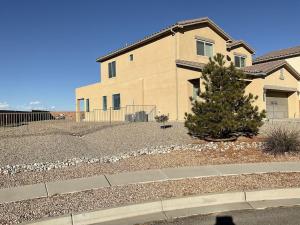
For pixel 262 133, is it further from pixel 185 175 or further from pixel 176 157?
pixel 185 175

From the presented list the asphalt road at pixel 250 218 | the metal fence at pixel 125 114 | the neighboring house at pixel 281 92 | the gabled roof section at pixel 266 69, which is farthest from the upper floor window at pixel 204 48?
the asphalt road at pixel 250 218

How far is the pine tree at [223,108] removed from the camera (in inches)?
515

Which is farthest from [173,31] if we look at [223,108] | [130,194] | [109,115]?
[130,194]

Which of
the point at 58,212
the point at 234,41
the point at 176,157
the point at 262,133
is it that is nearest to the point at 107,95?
the point at 234,41

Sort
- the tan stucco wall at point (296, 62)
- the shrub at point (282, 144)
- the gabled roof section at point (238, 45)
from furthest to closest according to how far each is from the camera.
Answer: the tan stucco wall at point (296, 62) < the gabled roof section at point (238, 45) < the shrub at point (282, 144)

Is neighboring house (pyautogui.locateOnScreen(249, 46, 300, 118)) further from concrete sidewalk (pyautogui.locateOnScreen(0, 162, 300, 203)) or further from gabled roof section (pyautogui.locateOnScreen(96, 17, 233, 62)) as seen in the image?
concrete sidewalk (pyautogui.locateOnScreen(0, 162, 300, 203))

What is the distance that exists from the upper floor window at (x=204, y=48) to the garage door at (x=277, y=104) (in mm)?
5992

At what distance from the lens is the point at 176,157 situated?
11180 millimetres

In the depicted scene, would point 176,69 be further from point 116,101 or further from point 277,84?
point 116,101

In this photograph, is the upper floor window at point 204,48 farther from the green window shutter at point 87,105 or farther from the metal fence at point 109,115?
the green window shutter at point 87,105

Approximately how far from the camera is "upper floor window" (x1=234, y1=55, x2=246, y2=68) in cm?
3006

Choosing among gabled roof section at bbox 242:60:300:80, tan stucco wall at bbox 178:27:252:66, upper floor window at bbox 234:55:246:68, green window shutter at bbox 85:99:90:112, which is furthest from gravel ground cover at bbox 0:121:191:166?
green window shutter at bbox 85:99:90:112

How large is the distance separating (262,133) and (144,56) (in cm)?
1480

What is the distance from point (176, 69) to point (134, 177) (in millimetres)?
16649
